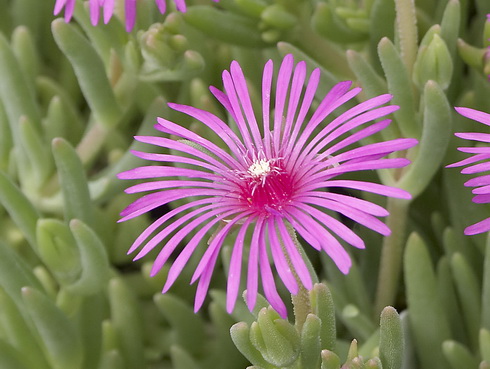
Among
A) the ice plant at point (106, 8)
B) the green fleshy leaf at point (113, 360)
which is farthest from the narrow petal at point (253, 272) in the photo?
the green fleshy leaf at point (113, 360)

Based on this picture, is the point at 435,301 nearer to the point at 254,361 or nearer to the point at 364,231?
the point at 364,231

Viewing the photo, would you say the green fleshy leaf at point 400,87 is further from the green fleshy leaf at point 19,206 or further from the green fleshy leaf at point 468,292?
the green fleshy leaf at point 19,206

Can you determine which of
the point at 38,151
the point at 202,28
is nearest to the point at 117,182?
the point at 38,151

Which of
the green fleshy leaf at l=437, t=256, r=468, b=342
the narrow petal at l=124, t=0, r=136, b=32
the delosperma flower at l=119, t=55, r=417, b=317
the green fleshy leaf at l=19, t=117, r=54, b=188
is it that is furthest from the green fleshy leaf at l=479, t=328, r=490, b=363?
the green fleshy leaf at l=19, t=117, r=54, b=188

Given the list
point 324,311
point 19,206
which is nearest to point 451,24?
point 324,311

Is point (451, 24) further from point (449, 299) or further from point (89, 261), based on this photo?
point (89, 261)

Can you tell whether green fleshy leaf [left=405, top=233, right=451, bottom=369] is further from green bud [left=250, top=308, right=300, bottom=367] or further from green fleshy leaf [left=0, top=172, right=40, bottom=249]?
green fleshy leaf [left=0, top=172, right=40, bottom=249]
